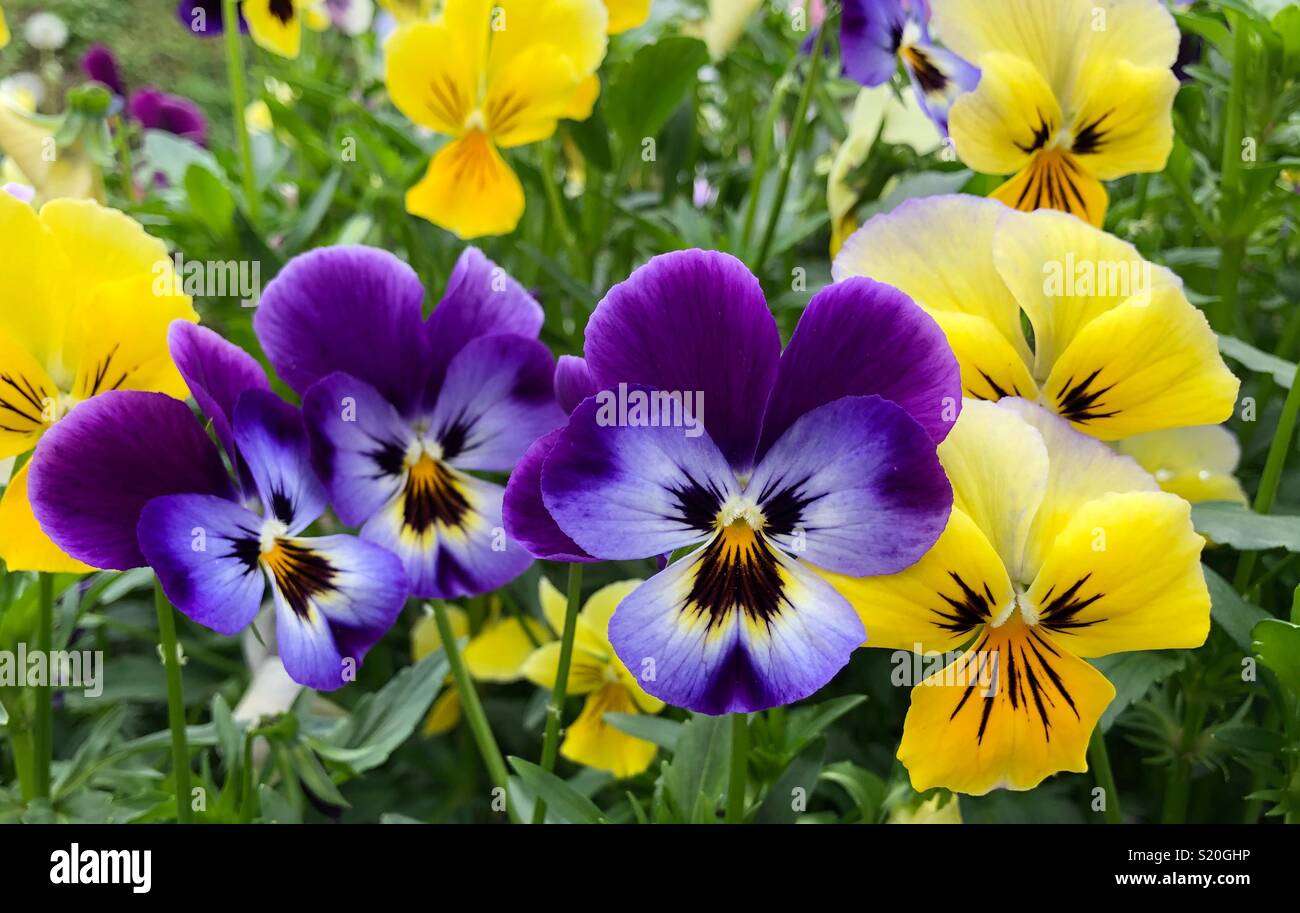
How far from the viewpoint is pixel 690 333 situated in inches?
13.8

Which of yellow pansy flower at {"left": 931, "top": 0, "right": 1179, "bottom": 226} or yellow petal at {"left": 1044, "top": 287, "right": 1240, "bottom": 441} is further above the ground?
Result: yellow pansy flower at {"left": 931, "top": 0, "right": 1179, "bottom": 226}

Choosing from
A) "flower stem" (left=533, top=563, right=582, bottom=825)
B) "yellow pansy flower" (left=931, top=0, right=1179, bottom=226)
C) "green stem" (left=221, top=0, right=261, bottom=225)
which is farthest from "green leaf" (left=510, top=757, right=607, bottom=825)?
"green stem" (left=221, top=0, right=261, bottom=225)

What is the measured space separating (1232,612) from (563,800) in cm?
32

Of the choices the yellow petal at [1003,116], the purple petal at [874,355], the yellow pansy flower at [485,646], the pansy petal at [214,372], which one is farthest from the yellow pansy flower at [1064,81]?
the yellow pansy flower at [485,646]

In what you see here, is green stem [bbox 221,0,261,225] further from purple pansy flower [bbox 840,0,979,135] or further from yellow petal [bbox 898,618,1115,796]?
yellow petal [bbox 898,618,1115,796]

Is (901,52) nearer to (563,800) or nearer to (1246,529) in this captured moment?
(1246,529)

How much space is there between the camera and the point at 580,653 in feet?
2.28

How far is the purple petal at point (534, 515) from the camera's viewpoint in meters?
0.38

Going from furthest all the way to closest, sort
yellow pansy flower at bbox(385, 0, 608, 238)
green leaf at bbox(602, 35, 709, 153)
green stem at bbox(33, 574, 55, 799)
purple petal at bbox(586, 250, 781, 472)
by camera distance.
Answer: green leaf at bbox(602, 35, 709, 153)
yellow pansy flower at bbox(385, 0, 608, 238)
green stem at bbox(33, 574, 55, 799)
purple petal at bbox(586, 250, 781, 472)

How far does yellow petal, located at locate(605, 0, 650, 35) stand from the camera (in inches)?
27.9

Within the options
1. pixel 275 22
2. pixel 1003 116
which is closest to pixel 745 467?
pixel 1003 116

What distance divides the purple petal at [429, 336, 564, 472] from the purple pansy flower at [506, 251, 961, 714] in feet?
0.27

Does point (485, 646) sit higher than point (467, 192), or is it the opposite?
point (467, 192)

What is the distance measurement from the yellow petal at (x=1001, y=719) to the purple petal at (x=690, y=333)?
12 centimetres
